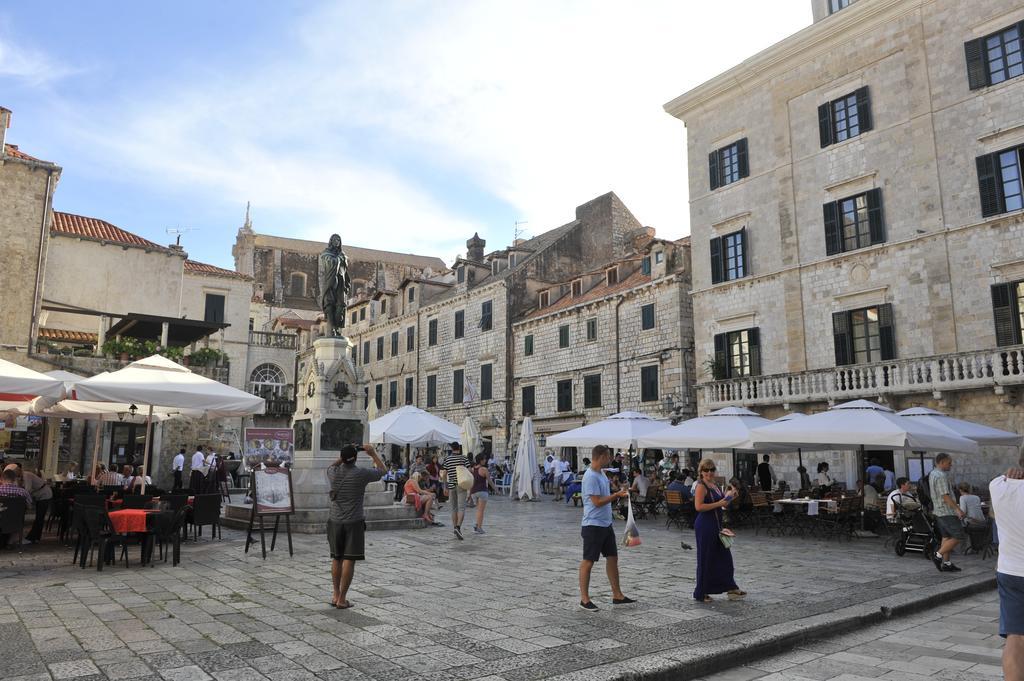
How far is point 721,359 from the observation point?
23719 millimetres

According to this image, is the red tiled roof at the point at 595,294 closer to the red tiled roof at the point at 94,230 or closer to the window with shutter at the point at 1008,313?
the window with shutter at the point at 1008,313

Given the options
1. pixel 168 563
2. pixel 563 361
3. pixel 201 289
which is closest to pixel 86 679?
pixel 168 563

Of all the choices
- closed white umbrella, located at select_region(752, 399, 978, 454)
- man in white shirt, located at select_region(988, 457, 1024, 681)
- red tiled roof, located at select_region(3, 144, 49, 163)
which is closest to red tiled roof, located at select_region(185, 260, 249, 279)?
red tiled roof, located at select_region(3, 144, 49, 163)

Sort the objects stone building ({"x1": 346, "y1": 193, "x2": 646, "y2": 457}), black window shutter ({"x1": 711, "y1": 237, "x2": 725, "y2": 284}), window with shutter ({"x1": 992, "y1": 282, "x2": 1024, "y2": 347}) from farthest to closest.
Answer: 1. stone building ({"x1": 346, "y1": 193, "x2": 646, "y2": 457})
2. black window shutter ({"x1": 711, "y1": 237, "x2": 725, "y2": 284})
3. window with shutter ({"x1": 992, "y1": 282, "x2": 1024, "y2": 347})

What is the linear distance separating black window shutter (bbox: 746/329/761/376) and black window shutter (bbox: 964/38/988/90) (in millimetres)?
8797

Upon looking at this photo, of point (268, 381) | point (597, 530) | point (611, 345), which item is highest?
point (611, 345)

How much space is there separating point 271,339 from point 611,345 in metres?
19.4

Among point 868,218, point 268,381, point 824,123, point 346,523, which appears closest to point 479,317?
point 268,381

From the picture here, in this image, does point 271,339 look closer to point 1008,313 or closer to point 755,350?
point 755,350

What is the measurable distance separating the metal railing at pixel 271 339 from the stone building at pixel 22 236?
1362cm

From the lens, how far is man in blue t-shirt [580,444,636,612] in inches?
264

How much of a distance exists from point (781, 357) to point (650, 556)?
13.2m

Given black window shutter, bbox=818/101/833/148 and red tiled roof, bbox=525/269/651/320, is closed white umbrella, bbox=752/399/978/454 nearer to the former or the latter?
black window shutter, bbox=818/101/833/148

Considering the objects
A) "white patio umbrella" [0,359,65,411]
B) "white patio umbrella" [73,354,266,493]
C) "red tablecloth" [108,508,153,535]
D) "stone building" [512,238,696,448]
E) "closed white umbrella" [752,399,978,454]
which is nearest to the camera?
"red tablecloth" [108,508,153,535]
